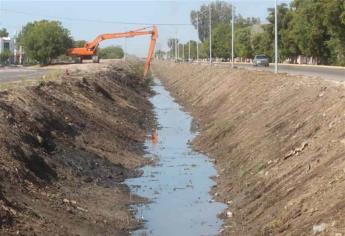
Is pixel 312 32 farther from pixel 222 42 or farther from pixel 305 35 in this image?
pixel 222 42

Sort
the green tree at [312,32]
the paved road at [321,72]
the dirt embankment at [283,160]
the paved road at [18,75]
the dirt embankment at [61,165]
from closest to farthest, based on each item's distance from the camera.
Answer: the dirt embankment at [283,160]
the dirt embankment at [61,165]
the paved road at [321,72]
the paved road at [18,75]
the green tree at [312,32]

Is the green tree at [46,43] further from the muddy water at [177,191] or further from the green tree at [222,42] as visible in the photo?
the muddy water at [177,191]

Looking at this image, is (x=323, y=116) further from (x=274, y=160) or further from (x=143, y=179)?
(x=143, y=179)

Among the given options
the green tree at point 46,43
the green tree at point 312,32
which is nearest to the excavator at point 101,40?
the green tree at point 46,43

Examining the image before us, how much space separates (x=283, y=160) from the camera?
703 inches

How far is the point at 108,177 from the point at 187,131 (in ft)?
57.5

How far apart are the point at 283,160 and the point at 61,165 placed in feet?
22.7

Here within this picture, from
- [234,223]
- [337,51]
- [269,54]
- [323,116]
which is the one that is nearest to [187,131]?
[323,116]

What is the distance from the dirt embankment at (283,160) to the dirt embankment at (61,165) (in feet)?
10.5

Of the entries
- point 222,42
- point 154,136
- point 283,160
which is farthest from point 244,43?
point 283,160

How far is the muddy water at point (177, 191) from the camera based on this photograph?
1588cm

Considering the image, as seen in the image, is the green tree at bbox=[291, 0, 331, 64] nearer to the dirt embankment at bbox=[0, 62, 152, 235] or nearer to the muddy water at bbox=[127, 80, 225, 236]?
the muddy water at bbox=[127, 80, 225, 236]

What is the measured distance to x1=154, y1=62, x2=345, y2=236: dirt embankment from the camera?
12.4m

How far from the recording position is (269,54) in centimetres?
Result: 11856
